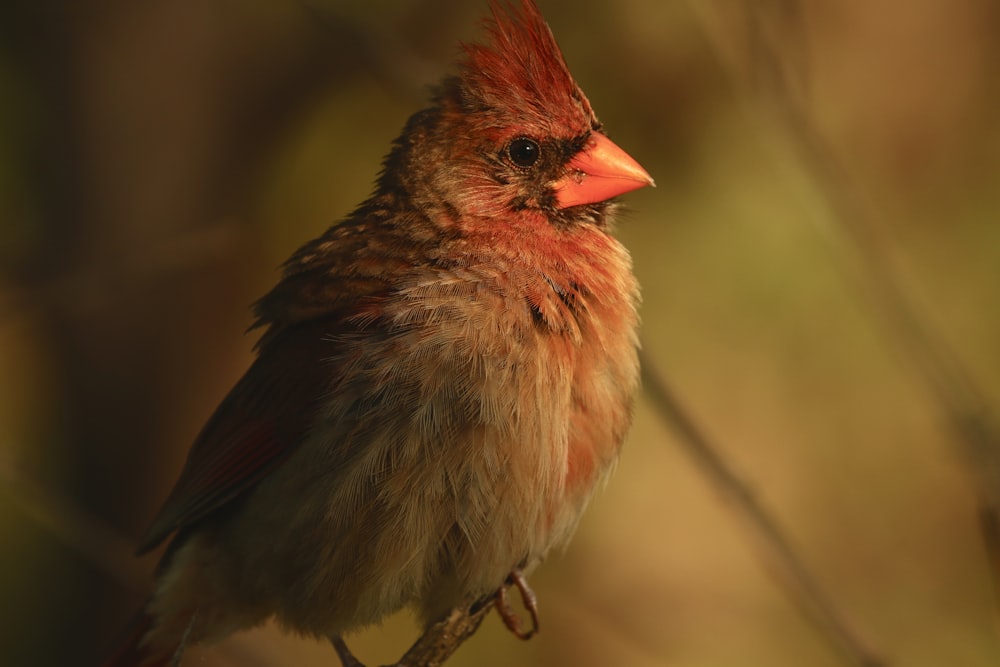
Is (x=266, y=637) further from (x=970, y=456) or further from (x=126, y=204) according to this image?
(x=970, y=456)

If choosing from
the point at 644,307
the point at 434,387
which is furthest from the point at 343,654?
the point at 644,307

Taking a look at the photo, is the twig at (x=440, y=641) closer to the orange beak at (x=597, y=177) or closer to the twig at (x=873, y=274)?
the orange beak at (x=597, y=177)

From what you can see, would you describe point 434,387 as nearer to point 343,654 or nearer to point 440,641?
point 440,641

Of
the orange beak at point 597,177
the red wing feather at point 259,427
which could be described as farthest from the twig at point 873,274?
the red wing feather at point 259,427

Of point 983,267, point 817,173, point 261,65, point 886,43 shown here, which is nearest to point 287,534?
point 817,173

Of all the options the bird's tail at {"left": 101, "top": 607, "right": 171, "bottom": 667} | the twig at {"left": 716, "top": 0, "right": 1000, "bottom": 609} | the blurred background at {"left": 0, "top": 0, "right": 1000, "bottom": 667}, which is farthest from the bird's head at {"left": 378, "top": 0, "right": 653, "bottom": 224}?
the blurred background at {"left": 0, "top": 0, "right": 1000, "bottom": 667}

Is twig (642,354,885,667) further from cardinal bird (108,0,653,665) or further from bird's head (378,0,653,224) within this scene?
bird's head (378,0,653,224)
